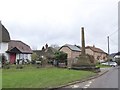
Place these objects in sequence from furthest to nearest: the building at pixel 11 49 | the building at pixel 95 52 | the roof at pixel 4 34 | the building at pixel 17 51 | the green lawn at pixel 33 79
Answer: the building at pixel 95 52 → the building at pixel 17 51 → the building at pixel 11 49 → the roof at pixel 4 34 → the green lawn at pixel 33 79

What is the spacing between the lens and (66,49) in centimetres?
10156

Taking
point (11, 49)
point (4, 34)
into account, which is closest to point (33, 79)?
point (4, 34)

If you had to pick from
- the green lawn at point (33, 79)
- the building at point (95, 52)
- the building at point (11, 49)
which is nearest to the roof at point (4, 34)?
the building at point (11, 49)

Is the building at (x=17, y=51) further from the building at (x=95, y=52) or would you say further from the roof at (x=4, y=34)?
the building at (x=95, y=52)

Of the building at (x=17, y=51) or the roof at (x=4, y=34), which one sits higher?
the roof at (x=4, y=34)

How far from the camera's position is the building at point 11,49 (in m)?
51.8

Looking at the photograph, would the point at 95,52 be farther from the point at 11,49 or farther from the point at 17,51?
the point at 11,49

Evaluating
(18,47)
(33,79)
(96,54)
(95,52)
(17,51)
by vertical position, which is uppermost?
(95,52)

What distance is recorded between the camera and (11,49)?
55.0 metres

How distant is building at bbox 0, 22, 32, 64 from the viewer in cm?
5177

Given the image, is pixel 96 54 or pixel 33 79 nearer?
pixel 33 79

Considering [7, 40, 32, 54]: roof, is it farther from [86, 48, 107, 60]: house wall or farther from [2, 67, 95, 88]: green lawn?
[86, 48, 107, 60]: house wall

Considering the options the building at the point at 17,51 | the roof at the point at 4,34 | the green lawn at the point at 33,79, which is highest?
the roof at the point at 4,34

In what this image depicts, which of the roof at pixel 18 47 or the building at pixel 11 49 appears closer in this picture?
the building at pixel 11 49
